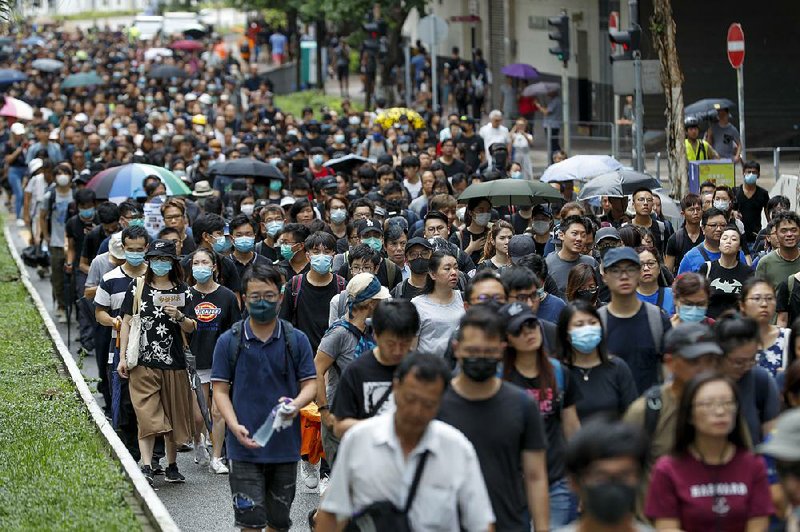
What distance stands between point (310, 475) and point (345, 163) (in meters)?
10.4

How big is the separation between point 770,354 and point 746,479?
101 inches

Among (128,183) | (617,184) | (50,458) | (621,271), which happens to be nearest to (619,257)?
(621,271)

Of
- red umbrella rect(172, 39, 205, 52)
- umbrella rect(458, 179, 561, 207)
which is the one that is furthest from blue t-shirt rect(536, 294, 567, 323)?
red umbrella rect(172, 39, 205, 52)

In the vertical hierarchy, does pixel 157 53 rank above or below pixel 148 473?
above

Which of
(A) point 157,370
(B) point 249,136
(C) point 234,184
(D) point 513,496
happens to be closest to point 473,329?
(D) point 513,496

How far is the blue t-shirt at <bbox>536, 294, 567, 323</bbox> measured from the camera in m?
9.32

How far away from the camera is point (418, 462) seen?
5.75 m

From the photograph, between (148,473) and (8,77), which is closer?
(148,473)

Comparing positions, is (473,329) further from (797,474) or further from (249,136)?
(249,136)

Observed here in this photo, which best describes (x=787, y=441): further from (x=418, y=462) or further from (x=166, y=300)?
(x=166, y=300)

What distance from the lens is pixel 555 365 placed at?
738 cm

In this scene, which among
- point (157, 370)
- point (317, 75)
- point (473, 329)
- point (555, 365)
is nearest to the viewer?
point (473, 329)

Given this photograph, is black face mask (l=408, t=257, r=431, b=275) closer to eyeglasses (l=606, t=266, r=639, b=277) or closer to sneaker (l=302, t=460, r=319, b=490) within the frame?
sneaker (l=302, t=460, r=319, b=490)

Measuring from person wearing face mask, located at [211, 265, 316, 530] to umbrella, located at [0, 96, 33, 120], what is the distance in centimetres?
2505
